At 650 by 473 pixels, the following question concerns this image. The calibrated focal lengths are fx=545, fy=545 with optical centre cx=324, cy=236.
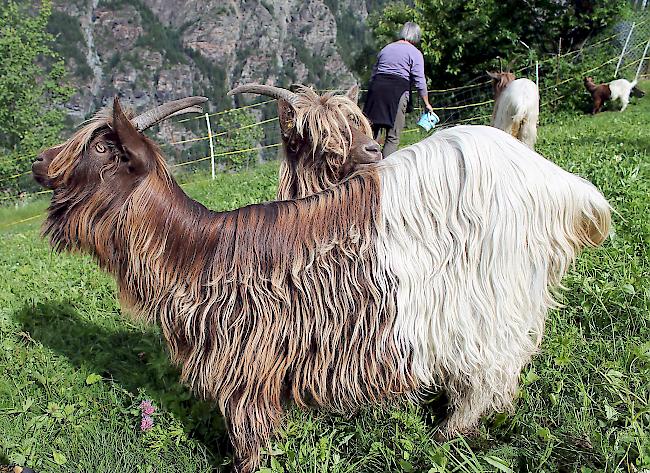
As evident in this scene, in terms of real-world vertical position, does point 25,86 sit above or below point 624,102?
above

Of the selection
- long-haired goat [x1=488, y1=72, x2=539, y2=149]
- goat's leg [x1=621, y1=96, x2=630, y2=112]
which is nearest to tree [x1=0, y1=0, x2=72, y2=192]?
goat's leg [x1=621, y1=96, x2=630, y2=112]

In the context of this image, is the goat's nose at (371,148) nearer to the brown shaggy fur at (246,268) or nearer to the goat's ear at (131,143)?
the brown shaggy fur at (246,268)

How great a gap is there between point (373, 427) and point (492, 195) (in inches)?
55.7

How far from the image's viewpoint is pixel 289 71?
5472 inches

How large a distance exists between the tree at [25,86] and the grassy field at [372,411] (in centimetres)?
2972

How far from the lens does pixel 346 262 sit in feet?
8.26

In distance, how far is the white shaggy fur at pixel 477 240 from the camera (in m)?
2.38

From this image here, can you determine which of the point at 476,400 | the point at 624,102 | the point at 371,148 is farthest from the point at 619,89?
the point at 476,400

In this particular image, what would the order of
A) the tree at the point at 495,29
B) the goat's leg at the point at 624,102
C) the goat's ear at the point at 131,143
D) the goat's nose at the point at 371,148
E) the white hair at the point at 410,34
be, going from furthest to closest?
1. the tree at the point at 495,29
2. the goat's leg at the point at 624,102
3. the white hair at the point at 410,34
4. the goat's nose at the point at 371,148
5. the goat's ear at the point at 131,143

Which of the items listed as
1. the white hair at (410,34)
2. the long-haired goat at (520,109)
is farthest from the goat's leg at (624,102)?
the white hair at (410,34)

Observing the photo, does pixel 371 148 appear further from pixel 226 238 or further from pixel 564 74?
pixel 564 74

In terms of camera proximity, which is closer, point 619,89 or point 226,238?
point 226,238

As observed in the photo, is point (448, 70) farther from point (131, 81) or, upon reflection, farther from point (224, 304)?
point (131, 81)

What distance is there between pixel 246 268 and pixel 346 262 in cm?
47
